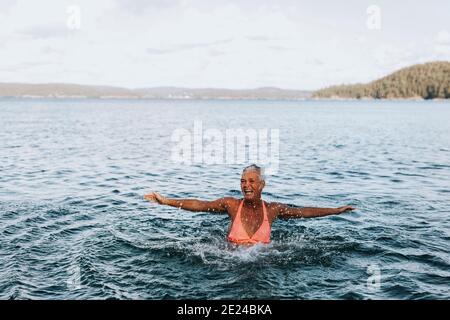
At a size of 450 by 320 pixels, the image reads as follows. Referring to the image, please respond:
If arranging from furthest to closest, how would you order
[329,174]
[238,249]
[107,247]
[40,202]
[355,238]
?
[329,174] < [40,202] < [355,238] < [107,247] < [238,249]

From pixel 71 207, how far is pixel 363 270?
35.8 feet

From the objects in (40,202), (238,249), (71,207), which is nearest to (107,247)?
(238,249)

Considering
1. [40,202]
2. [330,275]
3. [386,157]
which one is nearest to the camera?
[330,275]

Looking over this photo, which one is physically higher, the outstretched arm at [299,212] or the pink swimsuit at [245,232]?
the outstretched arm at [299,212]

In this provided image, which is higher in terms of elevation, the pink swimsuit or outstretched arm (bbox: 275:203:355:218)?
outstretched arm (bbox: 275:203:355:218)

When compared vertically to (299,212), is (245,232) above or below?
below

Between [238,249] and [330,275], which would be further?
[238,249]

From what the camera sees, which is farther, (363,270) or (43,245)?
(43,245)

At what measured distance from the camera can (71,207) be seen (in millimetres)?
16766

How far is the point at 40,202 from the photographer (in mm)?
17453

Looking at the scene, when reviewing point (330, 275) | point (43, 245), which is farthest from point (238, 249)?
point (43, 245)
